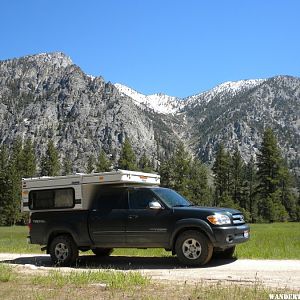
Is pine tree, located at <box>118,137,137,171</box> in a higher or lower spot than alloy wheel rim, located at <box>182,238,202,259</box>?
higher

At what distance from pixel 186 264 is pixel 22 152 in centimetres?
8546

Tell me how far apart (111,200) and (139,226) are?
1.24 metres

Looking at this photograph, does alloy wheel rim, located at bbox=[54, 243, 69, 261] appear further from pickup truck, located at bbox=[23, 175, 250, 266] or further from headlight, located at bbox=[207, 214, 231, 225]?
headlight, located at bbox=[207, 214, 231, 225]

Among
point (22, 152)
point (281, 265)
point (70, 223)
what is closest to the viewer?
point (281, 265)

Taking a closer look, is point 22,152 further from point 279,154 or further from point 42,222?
point 42,222

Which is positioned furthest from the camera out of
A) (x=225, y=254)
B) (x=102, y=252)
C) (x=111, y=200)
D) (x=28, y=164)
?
(x=28, y=164)

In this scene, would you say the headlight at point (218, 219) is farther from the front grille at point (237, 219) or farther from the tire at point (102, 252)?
Result: the tire at point (102, 252)

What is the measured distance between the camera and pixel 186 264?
1261 centimetres

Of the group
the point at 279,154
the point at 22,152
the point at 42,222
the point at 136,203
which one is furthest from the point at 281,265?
the point at 22,152

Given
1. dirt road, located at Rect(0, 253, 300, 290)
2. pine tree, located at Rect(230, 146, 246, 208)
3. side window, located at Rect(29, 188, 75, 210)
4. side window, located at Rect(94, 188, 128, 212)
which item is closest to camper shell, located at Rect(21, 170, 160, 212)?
side window, located at Rect(29, 188, 75, 210)

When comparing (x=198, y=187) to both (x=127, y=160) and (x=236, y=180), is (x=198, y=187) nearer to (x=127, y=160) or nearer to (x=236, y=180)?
(x=236, y=180)

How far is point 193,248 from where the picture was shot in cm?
1252

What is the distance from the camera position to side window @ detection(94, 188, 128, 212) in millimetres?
13672

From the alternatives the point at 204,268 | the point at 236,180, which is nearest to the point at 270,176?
the point at 236,180
